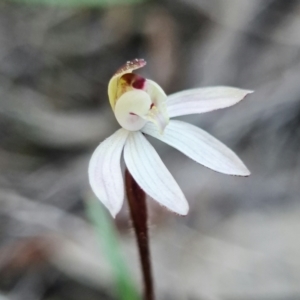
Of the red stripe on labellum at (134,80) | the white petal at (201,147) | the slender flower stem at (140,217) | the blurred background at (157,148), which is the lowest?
the slender flower stem at (140,217)

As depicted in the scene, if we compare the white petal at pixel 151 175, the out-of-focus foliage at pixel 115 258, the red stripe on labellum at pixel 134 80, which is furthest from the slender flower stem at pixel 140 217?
the out-of-focus foliage at pixel 115 258

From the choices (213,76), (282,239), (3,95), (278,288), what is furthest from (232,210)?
(3,95)

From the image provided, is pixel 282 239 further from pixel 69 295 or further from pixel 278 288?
pixel 69 295

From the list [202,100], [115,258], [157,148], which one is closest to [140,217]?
[202,100]

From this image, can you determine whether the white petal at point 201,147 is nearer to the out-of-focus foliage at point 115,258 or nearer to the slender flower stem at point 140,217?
the slender flower stem at point 140,217

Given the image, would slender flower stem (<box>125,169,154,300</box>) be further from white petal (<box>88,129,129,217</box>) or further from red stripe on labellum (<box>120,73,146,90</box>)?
red stripe on labellum (<box>120,73,146,90</box>)

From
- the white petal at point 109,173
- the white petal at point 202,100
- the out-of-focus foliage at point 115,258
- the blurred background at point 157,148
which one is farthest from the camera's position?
the blurred background at point 157,148

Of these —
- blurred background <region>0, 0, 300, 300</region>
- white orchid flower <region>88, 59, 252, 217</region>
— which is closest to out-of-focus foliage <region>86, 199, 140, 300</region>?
blurred background <region>0, 0, 300, 300</region>

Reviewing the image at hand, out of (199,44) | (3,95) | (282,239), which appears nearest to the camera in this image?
(282,239)
